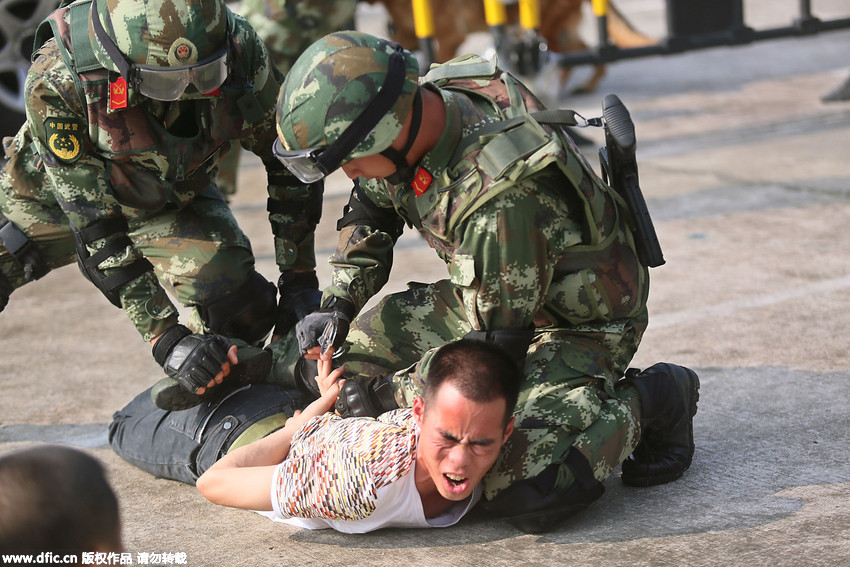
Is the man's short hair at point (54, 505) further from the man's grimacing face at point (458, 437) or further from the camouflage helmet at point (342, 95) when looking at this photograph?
the camouflage helmet at point (342, 95)

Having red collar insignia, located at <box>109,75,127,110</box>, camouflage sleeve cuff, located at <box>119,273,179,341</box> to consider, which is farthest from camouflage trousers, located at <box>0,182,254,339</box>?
red collar insignia, located at <box>109,75,127,110</box>

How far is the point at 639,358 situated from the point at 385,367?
1069mm

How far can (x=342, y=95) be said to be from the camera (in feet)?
8.44

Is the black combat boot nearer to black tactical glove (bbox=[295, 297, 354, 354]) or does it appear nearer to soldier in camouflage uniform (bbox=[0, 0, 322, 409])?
black tactical glove (bbox=[295, 297, 354, 354])

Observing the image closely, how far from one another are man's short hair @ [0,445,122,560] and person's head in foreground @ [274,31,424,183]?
119cm

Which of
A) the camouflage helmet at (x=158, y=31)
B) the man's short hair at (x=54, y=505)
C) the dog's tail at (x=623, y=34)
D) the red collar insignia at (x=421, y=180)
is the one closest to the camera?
the man's short hair at (x=54, y=505)

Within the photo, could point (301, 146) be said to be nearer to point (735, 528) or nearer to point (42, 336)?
point (735, 528)

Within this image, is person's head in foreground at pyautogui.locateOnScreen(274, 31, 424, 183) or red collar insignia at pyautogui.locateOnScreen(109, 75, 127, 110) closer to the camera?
person's head in foreground at pyautogui.locateOnScreen(274, 31, 424, 183)

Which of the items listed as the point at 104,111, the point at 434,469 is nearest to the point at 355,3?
the point at 104,111

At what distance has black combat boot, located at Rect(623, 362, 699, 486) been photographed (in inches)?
113

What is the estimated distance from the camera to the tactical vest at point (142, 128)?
3.26 meters

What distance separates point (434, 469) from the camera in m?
2.47

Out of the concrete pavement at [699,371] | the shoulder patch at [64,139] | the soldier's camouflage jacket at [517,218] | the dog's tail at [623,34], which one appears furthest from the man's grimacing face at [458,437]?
the dog's tail at [623,34]

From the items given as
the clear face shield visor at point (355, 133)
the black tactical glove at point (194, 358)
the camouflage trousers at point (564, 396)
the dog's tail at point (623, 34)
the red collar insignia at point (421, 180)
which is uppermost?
the clear face shield visor at point (355, 133)
